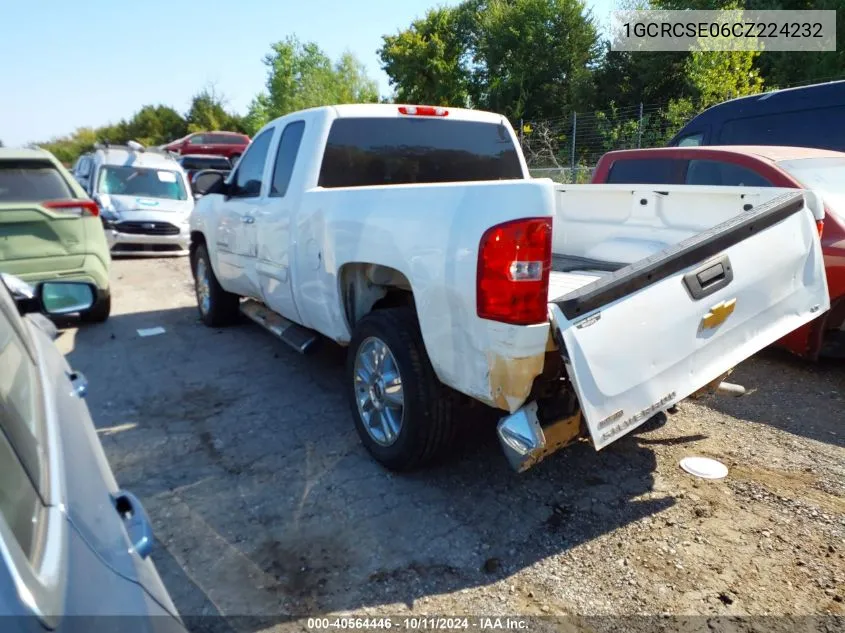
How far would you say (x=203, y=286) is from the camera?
6.86 meters

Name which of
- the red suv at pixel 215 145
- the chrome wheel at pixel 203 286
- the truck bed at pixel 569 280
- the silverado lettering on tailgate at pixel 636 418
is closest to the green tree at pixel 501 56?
the red suv at pixel 215 145

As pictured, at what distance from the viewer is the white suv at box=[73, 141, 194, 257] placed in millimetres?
11453

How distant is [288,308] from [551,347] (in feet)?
8.62

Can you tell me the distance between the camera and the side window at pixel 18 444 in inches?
40.7

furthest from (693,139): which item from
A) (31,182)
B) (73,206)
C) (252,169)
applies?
(31,182)

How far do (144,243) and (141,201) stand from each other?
836mm

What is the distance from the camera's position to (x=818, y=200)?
10.8 feet

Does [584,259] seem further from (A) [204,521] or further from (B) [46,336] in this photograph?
(B) [46,336]

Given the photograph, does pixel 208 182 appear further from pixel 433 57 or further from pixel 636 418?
pixel 433 57

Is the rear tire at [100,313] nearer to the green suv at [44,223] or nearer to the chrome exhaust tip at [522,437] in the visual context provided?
the green suv at [44,223]

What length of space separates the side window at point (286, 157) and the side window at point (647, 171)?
3078 mm

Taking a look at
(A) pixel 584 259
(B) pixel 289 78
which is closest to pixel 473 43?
(B) pixel 289 78

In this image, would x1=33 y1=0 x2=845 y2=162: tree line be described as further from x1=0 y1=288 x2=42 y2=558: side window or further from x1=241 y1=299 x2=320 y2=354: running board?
x1=0 y1=288 x2=42 y2=558: side window

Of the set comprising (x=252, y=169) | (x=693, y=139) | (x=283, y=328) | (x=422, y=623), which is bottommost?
(x=422, y=623)
